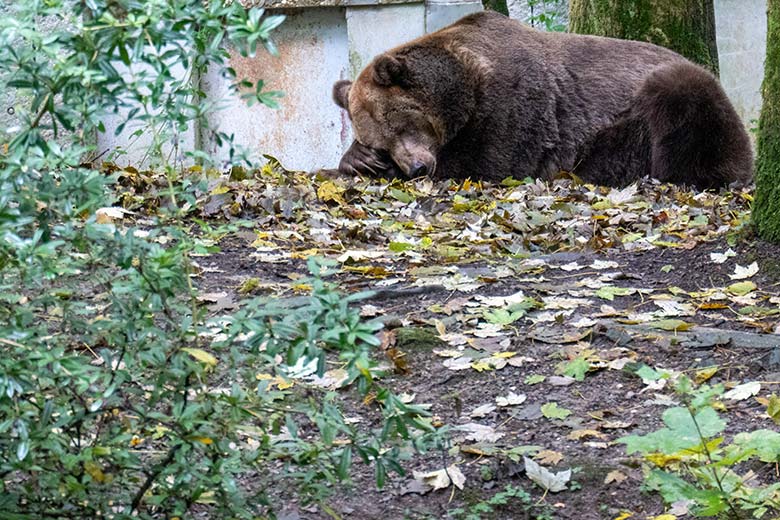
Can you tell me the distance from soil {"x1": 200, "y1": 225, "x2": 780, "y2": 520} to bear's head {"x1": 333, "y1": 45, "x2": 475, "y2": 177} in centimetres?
366

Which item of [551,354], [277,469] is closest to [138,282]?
[277,469]

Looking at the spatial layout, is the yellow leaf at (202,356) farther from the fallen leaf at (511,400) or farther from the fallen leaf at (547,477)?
the fallen leaf at (511,400)

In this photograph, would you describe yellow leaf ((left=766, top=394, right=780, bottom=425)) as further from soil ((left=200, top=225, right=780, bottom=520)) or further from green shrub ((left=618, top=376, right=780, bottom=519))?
green shrub ((left=618, top=376, right=780, bottom=519))

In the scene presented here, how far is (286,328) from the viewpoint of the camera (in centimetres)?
205

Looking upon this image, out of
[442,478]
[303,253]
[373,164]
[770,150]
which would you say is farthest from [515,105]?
[442,478]

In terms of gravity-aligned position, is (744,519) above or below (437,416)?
above

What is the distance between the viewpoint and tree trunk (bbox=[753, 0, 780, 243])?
450cm

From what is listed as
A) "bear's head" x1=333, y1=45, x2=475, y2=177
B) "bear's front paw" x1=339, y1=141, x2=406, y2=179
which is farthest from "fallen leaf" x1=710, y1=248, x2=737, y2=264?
"bear's front paw" x1=339, y1=141, x2=406, y2=179

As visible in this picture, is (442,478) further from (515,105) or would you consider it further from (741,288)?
(515,105)

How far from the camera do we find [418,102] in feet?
28.6

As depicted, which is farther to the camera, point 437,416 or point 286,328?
point 437,416

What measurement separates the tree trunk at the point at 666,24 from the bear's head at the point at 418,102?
178 cm

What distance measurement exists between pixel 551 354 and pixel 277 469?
123 cm

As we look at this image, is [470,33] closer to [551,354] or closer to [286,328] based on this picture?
[551,354]
